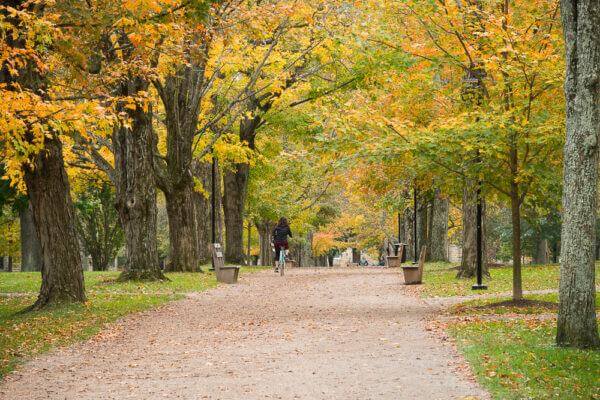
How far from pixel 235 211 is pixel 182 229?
8707mm

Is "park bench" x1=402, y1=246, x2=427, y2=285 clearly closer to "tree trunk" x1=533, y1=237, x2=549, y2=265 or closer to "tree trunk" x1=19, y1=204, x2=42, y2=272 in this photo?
"tree trunk" x1=19, y1=204, x2=42, y2=272

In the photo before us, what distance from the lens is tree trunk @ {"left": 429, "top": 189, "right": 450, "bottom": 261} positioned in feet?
127

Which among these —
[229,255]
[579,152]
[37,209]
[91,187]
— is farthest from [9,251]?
[579,152]

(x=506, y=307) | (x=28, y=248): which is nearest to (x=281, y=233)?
(x=506, y=307)

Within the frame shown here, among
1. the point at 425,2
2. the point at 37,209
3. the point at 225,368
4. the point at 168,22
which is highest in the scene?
the point at 425,2

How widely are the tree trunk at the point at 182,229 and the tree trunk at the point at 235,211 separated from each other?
745 centimetres

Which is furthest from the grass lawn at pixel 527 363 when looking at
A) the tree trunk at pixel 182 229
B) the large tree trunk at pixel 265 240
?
the large tree trunk at pixel 265 240

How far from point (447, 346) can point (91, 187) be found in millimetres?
37427

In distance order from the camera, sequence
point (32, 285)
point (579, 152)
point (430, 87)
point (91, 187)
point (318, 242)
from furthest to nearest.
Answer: point (318, 242) < point (91, 187) < point (32, 285) < point (430, 87) < point (579, 152)

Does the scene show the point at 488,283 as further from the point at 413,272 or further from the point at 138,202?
the point at 138,202

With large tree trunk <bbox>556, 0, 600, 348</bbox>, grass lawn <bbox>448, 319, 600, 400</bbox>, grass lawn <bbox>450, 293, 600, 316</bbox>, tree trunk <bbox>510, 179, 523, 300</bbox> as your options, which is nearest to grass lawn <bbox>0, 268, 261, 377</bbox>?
grass lawn <bbox>448, 319, 600, 400</bbox>

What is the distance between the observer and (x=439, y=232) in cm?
4034

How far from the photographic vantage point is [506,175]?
54.3 ft

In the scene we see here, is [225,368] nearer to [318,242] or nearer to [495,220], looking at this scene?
[495,220]
